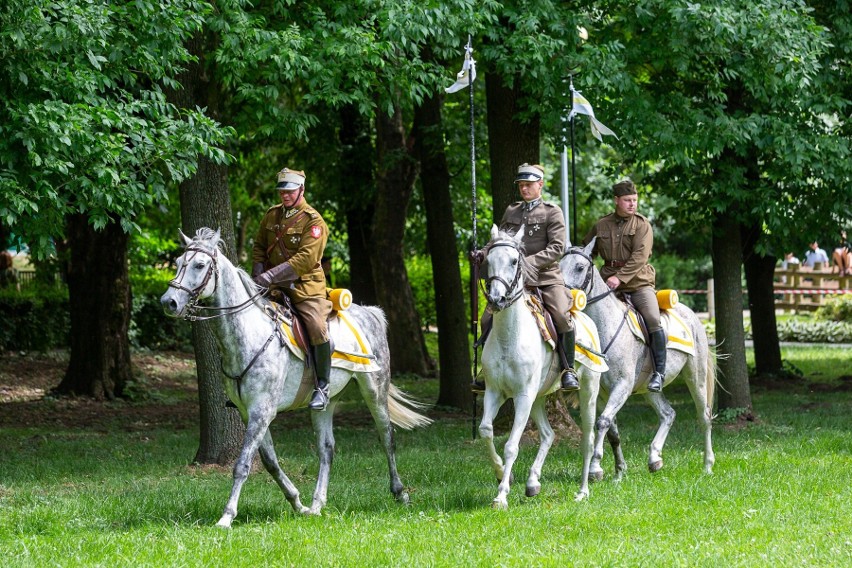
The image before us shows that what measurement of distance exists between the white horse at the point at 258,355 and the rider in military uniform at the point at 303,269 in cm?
18

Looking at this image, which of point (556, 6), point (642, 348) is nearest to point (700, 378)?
point (642, 348)

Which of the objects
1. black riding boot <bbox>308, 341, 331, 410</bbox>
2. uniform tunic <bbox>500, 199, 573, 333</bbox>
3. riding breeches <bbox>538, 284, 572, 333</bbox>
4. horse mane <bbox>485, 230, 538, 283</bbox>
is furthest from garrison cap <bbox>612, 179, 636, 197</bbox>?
black riding boot <bbox>308, 341, 331, 410</bbox>

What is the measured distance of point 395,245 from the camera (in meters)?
24.3

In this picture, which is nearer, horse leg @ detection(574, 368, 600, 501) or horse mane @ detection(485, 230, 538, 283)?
horse mane @ detection(485, 230, 538, 283)

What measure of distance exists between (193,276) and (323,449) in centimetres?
243

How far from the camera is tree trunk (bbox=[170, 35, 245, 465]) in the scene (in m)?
13.2

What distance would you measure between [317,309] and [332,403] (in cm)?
122

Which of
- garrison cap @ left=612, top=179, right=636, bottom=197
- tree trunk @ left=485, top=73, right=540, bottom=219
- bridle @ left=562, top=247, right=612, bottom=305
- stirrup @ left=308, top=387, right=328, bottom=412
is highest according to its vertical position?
tree trunk @ left=485, top=73, right=540, bottom=219

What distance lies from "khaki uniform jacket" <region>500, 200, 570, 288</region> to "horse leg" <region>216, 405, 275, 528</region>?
9.35 feet

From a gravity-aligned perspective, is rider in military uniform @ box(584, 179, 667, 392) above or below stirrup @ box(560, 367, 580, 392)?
above

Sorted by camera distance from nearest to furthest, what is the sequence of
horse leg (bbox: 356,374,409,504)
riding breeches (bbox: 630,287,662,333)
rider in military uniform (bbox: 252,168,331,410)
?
rider in military uniform (bbox: 252,168,331,410) → horse leg (bbox: 356,374,409,504) → riding breeches (bbox: 630,287,662,333)

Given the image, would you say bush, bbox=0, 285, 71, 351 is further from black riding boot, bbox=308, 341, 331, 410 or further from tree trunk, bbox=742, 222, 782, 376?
black riding boot, bbox=308, 341, 331, 410

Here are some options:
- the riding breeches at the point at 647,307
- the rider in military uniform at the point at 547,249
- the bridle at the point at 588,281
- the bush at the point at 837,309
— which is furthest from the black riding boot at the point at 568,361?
the bush at the point at 837,309

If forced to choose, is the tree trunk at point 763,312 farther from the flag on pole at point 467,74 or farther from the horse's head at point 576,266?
the horse's head at point 576,266
